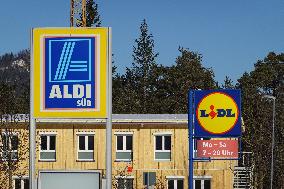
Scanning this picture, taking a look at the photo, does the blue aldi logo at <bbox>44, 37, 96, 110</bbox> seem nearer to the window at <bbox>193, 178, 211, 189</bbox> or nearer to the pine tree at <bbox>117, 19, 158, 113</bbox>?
the window at <bbox>193, 178, 211, 189</bbox>

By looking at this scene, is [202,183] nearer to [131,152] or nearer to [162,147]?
[162,147]

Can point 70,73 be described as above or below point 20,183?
above

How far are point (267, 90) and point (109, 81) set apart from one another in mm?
84756

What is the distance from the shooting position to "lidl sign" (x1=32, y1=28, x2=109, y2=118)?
46.8 feet

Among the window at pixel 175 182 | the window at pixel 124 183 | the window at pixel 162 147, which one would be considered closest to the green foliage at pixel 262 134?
the window at pixel 175 182

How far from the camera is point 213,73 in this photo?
9319 centimetres

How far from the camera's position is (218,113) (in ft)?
99.5

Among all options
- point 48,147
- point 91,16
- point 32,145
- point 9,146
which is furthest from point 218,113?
point 91,16

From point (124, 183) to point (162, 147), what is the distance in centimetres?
354

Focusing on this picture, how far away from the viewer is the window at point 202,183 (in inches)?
1941

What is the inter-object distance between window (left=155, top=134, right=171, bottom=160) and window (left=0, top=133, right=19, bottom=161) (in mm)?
9455

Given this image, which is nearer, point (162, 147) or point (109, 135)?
point (109, 135)

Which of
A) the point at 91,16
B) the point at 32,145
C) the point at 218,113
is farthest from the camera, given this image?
the point at 91,16

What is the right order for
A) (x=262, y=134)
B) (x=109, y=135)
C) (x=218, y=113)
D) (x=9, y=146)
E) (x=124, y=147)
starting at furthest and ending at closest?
(x=262, y=134)
(x=124, y=147)
(x=9, y=146)
(x=218, y=113)
(x=109, y=135)
